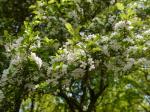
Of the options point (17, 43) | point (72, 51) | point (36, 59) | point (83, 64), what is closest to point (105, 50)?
point (83, 64)

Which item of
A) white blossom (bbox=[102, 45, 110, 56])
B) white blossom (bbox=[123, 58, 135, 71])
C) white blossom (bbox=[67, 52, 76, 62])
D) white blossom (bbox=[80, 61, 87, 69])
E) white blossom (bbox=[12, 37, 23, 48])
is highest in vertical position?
white blossom (bbox=[12, 37, 23, 48])

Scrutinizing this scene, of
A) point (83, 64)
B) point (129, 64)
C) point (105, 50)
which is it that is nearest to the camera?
point (83, 64)

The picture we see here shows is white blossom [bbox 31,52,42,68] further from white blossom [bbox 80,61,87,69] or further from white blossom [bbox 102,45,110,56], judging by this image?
white blossom [bbox 102,45,110,56]

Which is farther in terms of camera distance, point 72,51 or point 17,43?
point 17,43

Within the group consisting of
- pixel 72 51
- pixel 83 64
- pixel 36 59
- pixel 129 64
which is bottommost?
pixel 129 64

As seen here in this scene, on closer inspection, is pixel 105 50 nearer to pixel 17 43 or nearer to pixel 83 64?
pixel 83 64

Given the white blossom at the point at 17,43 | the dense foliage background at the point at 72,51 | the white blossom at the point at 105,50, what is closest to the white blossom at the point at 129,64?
the dense foliage background at the point at 72,51

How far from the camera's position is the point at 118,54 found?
11.9m

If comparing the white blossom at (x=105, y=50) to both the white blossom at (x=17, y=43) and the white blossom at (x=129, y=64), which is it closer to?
the white blossom at (x=129, y=64)

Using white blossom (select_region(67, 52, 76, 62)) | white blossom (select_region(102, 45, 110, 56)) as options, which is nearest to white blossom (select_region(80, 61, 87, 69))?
white blossom (select_region(67, 52, 76, 62))

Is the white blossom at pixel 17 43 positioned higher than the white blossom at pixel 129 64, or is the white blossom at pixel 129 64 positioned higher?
the white blossom at pixel 17 43

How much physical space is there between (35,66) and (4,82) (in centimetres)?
107

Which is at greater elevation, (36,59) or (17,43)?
(17,43)

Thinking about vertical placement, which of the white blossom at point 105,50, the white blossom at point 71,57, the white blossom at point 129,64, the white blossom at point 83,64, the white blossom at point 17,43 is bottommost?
the white blossom at point 129,64
